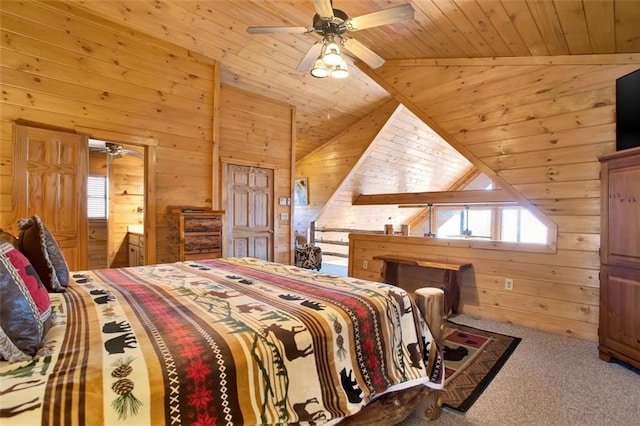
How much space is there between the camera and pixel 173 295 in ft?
5.08

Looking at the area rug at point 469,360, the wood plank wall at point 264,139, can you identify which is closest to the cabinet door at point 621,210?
the area rug at point 469,360

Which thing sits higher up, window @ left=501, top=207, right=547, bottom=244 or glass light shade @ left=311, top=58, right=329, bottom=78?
glass light shade @ left=311, top=58, right=329, bottom=78

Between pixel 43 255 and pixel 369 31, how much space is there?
3145mm

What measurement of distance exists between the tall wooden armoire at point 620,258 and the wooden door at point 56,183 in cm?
464

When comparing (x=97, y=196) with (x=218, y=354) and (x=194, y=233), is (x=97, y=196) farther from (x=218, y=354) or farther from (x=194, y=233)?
(x=218, y=354)

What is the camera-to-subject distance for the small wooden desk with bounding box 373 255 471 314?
3.61 m

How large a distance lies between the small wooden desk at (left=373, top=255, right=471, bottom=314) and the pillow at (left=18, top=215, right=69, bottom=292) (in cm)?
331

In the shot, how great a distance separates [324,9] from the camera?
2041mm

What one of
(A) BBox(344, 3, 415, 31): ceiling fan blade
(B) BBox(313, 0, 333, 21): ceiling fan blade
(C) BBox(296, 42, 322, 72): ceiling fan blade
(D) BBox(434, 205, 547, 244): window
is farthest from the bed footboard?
(D) BBox(434, 205, 547, 244): window

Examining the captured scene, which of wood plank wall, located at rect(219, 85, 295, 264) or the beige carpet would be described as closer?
the beige carpet

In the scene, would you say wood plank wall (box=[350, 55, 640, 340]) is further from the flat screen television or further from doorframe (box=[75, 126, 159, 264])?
doorframe (box=[75, 126, 159, 264])

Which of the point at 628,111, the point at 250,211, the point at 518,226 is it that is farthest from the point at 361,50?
the point at 518,226

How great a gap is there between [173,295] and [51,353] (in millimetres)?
643

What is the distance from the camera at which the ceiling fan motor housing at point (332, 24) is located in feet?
7.17
